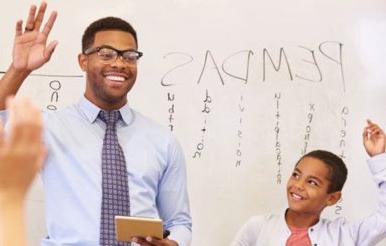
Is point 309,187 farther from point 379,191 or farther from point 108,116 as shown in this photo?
point 108,116

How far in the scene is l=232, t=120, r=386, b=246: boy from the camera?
1.70 metres

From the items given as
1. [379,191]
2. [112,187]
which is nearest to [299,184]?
[379,191]

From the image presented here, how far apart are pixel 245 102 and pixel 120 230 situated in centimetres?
78

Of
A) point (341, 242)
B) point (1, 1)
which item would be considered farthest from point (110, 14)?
point (341, 242)

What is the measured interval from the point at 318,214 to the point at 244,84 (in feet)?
1.56

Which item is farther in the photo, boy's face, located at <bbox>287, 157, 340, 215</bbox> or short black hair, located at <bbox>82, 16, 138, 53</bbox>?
boy's face, located at <bbox>287, 157, 340, 215</bbox>

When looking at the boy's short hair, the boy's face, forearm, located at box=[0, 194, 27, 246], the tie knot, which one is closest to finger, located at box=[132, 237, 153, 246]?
the tie knot

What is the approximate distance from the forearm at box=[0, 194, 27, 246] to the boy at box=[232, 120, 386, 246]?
4.26ft

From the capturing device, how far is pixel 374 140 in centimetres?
Answer: 174

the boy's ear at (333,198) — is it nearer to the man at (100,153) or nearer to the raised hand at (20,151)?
the man at (100,153)

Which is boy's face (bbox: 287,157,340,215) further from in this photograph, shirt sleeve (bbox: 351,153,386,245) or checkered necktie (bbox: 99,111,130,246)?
checkered necktie (bbox: 99,111,130,246)

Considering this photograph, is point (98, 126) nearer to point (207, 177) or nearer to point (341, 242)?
point (207, 177)

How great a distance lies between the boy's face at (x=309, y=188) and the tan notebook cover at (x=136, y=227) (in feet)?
1.91

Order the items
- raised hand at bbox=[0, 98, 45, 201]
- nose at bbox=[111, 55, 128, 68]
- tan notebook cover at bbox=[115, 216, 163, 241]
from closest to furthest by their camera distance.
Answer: raised hand at bbox=[0, 98, 45, 201] → tan notebook cover at bbox=[115, 216, 163, 241] → nose at bbox=[111, 55, 128, 68]
